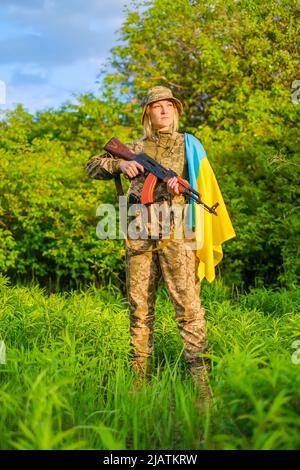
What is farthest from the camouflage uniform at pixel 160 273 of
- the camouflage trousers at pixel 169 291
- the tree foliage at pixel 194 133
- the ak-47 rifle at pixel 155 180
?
the tree foliage at pixel 194 133

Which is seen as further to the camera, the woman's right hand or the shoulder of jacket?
the shoulder of jacket

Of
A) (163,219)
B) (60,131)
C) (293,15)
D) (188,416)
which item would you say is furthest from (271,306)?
(60,131)

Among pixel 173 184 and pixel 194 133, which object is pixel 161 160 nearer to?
pixel 173 184

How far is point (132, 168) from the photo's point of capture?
14.3 feet

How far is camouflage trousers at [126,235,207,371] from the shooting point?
4.36m

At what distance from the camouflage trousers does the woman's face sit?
76 cm

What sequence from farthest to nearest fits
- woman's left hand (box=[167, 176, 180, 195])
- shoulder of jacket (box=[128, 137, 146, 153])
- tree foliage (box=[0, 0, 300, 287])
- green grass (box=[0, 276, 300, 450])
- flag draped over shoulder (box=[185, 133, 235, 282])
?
1. tree foliage (box=[0, 0, 300, 287])
2. shoulder of jacket (box=[128, 137, 146, 153])
3. flag draped over shoulder (box=[185, 133, 235, 282])
4. woman's left hand (box=[167, 176, 180, 195])
5. green grass (box=[0, 276, 300, 450])

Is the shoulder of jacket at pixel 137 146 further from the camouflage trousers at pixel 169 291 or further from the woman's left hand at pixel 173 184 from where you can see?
the camouflage trousers at pixel 169 291

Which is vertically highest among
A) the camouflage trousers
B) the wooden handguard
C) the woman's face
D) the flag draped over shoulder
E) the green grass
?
the woman's face

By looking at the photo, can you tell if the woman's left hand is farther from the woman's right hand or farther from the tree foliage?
the tree foliage

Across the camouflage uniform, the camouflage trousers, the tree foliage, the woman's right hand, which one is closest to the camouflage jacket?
the camouflage uniform

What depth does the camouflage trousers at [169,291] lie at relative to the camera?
14.3ft

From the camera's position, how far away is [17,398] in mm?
3256
